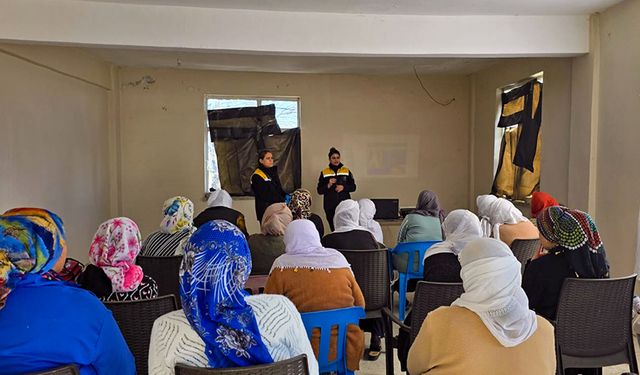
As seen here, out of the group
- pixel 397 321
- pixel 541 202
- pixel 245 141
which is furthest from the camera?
pixel 245 141

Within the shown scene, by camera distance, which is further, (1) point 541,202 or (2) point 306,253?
(1) point 541,202

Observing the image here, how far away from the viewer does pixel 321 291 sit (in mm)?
2199

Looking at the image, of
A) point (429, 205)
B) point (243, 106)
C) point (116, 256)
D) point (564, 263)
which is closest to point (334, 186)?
point (243, 106)

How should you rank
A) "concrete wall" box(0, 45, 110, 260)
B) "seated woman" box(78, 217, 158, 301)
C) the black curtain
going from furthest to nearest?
the black curtain → "concrete wall" box(0, 45, 110, 260) → "seated woman" box(78, 217, 158, 301)

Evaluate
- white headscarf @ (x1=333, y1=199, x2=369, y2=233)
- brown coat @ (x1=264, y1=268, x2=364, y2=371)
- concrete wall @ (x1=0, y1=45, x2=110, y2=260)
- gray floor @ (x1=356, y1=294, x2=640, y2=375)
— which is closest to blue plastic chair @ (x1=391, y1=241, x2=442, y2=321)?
white headscarf @ (x1=333, y1=199, x2=369, y2=233)

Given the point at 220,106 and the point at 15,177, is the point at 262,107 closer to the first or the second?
the point at 220,106

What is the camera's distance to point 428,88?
7312 mm

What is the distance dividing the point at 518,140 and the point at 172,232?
4.49 meters

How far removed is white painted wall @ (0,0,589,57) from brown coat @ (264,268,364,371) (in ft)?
8.73

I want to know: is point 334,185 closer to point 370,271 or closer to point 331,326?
point 370,271

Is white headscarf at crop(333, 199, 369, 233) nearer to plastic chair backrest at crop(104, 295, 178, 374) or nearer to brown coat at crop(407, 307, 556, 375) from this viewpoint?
plastic chair backrest at crop(104, 295, 178, 374)

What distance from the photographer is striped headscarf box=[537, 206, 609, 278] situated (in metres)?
2.16

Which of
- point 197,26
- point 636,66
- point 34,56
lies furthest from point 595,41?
point 34,56

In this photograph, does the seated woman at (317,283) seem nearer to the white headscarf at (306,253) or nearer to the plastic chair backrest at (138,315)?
the white headscarf at (306,253)
